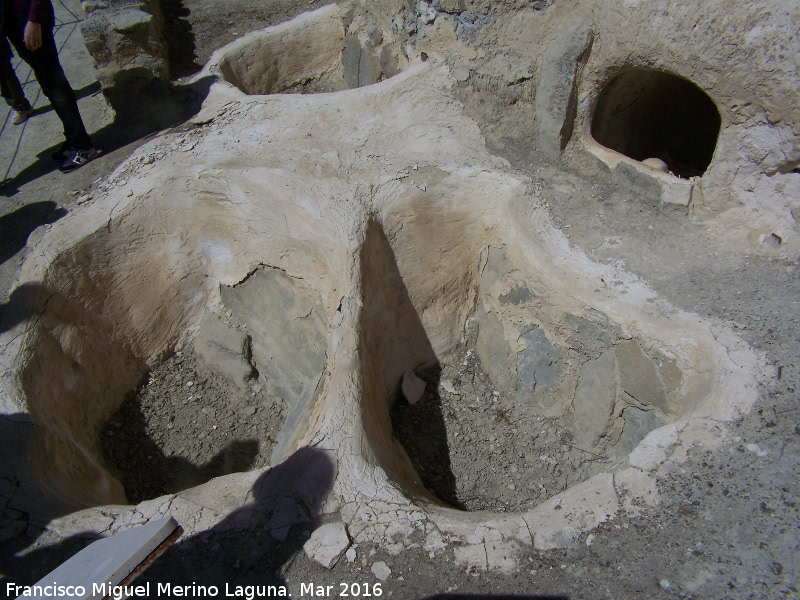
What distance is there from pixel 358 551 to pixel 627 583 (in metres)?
1.16

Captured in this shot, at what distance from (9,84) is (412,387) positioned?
4.56 m

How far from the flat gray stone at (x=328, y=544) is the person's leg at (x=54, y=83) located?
3.87 meters

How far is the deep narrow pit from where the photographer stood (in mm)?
4300

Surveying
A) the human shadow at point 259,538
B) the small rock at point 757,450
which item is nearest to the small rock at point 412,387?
the human shadow at point 259,538

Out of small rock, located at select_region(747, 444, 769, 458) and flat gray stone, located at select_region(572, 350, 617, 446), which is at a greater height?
small rock, located at select_region(747, 444, 769, 458)

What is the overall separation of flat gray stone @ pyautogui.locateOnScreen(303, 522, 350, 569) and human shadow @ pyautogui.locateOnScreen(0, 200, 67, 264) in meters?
3.10

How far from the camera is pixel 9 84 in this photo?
514cm

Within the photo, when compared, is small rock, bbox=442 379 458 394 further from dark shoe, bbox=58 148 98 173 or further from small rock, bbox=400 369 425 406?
dark shoe, bbox=58 148 98 173

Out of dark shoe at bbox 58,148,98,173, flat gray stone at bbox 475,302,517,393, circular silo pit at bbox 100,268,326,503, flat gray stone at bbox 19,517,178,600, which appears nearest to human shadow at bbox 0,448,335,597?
flat gray stone at bbox 19,517,178,600

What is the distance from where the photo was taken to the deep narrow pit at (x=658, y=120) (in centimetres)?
430

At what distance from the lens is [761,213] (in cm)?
344

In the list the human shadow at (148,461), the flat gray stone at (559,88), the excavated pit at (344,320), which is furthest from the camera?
the human shadow at (148,461)

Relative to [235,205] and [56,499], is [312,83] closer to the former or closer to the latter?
[235,205]

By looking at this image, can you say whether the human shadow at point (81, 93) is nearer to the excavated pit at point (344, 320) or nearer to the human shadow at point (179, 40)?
the human shadow at point (179, 40)
